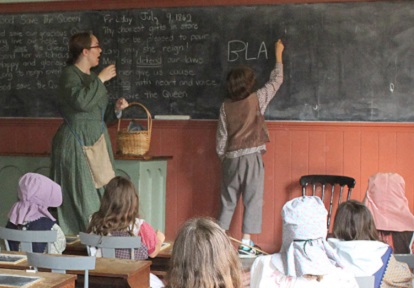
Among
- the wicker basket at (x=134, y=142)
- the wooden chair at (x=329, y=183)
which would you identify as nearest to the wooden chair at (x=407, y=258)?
the wooden chair at (x=329, y=183)

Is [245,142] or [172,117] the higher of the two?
[172,117]

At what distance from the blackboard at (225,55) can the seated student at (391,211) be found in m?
0.75

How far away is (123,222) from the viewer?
11.2ft

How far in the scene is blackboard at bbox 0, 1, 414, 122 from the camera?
5254mm

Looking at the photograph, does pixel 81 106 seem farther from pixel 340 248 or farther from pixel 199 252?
pixel 199 252

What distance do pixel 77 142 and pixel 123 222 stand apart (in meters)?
1.53

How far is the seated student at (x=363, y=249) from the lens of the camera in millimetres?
2949

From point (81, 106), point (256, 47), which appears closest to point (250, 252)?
point (81, 106)

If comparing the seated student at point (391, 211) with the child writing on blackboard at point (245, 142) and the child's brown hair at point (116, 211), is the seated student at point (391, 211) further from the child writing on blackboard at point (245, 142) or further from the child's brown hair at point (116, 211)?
the child's brown hair at point (116, 211)

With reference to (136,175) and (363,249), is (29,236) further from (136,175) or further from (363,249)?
(136,175)

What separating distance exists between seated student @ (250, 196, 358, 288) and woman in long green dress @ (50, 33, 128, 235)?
250cm

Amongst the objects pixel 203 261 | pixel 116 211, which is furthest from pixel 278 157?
pixel 203 261

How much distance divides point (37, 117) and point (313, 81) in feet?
8.26

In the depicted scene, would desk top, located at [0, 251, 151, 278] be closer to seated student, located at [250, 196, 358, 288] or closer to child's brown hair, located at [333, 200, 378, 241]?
seated student, located at [250, 196, 358, 288]
